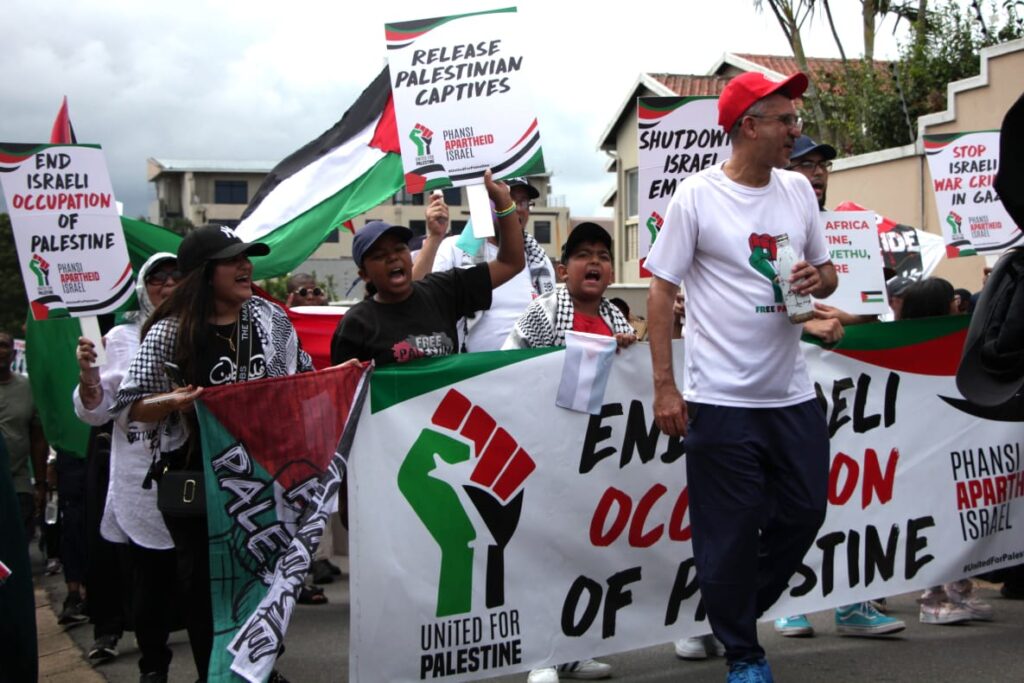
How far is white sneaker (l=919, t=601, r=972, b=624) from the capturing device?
19.5 feet

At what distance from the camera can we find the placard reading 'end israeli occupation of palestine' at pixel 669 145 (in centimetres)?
635

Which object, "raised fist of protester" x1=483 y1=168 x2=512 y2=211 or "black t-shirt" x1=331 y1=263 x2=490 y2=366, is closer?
"black t-shirt" x1=331 y1=263 x2=490 y2=366

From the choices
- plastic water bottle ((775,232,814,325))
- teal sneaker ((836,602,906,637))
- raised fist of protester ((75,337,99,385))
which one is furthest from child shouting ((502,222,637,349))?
Answer: raised fist of protester ((75,337,99,385))

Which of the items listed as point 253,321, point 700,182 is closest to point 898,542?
point 700,182

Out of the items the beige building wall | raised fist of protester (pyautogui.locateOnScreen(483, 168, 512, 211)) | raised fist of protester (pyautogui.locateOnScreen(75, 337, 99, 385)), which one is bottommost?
raised fist of protester (pyautogui.locateOnScreen(75, 337, 99, 385))

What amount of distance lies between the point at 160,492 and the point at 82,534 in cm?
382

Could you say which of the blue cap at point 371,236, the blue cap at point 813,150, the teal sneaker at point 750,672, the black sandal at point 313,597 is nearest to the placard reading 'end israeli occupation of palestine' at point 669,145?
the blue cap at point 813,150

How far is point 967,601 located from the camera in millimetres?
6031

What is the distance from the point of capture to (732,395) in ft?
14.4

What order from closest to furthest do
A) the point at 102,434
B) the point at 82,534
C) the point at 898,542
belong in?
the point at 898,542 < the point at 102,434 < the point at 82,534

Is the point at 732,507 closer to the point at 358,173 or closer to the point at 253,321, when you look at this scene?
the point at 253,321

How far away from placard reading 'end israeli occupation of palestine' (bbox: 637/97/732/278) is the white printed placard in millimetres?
857

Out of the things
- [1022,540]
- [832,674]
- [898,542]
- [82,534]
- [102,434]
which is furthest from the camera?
[82,534]

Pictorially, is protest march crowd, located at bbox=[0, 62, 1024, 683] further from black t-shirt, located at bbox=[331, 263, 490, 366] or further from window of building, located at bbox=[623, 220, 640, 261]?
window of building, located at bbox=[623, 220, 640, 261]
